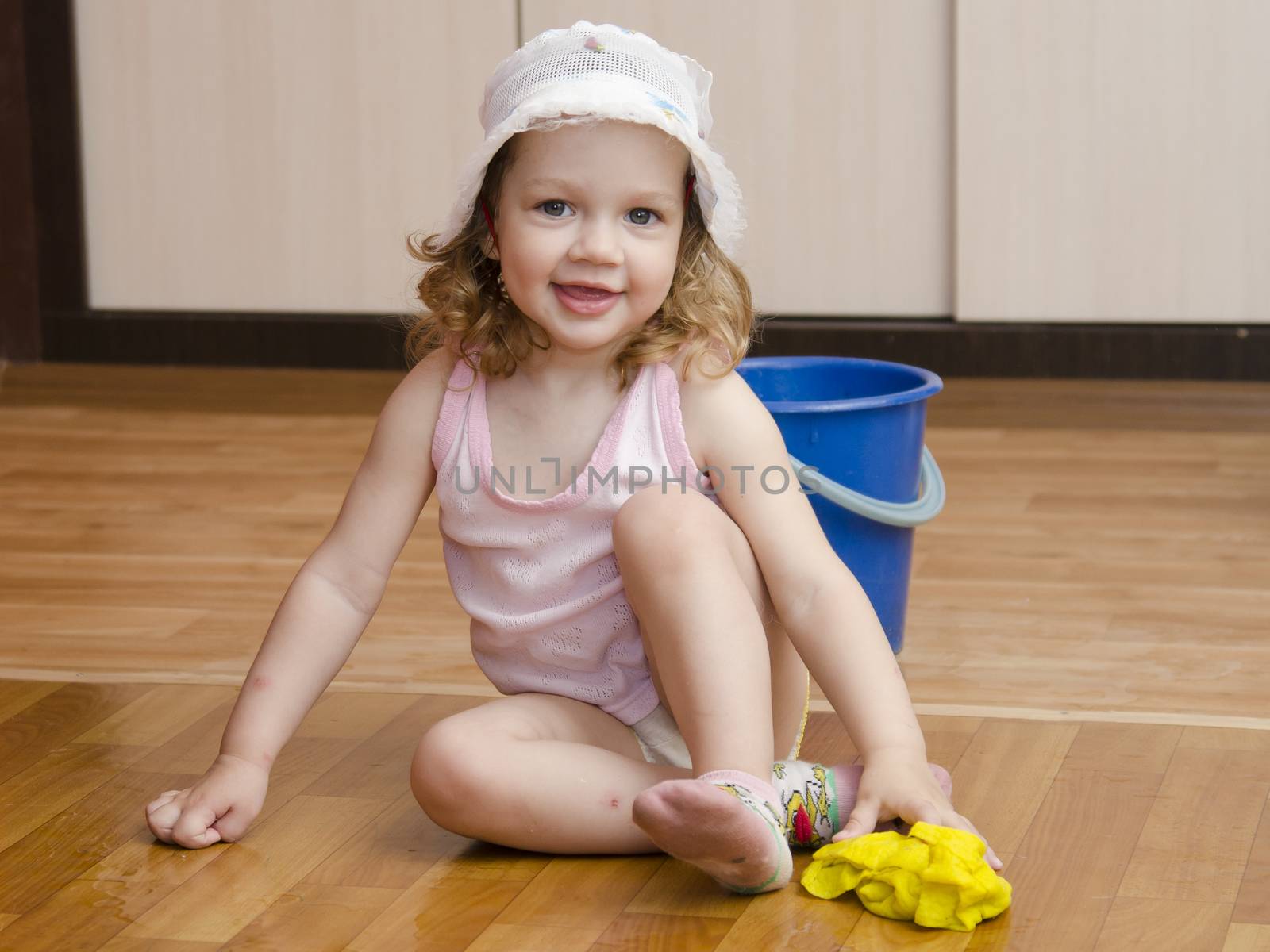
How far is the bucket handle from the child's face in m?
0.36

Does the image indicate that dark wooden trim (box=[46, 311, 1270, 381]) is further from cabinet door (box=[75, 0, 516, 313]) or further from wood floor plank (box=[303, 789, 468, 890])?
wood floor plank (box=[303, 789, 468, 890])

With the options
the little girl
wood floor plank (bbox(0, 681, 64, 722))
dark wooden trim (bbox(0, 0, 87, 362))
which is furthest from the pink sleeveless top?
dark wooden trim (bbox(0, 0, 87, 362))

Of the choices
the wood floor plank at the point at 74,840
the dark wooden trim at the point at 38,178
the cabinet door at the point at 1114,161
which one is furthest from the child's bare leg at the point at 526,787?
the dark wooden trim at the point at 38,178

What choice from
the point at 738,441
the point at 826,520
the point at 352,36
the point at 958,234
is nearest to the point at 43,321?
the point at 352,36

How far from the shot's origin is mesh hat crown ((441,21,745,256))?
1.07 metres

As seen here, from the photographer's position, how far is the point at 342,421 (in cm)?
266

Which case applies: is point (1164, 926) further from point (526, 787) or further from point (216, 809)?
point (216, 809)

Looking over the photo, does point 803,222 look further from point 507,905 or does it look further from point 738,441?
point 507,905

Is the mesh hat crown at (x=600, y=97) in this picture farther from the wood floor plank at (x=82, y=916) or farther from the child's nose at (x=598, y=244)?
the wood floor plank at (x=82, y=916)

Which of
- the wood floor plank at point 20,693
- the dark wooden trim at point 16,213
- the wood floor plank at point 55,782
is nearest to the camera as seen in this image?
the wood floor plank at point 55,782

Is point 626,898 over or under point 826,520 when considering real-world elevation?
under

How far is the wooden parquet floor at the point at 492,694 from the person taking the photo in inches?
39.6

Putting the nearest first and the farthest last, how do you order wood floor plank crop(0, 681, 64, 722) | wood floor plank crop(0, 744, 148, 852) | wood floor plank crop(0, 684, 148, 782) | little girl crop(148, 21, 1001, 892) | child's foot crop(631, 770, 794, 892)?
child's foot crop(631, 770, 794, 892) < little girl crop(148, 21, 1001, 892) < wood floor plank crop(0, 744, 148, 852) < wood floor plank crop(0, 684, 148, 782) < wood floor plank crop(0, 681, 64, 722)

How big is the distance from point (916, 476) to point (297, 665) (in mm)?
624
